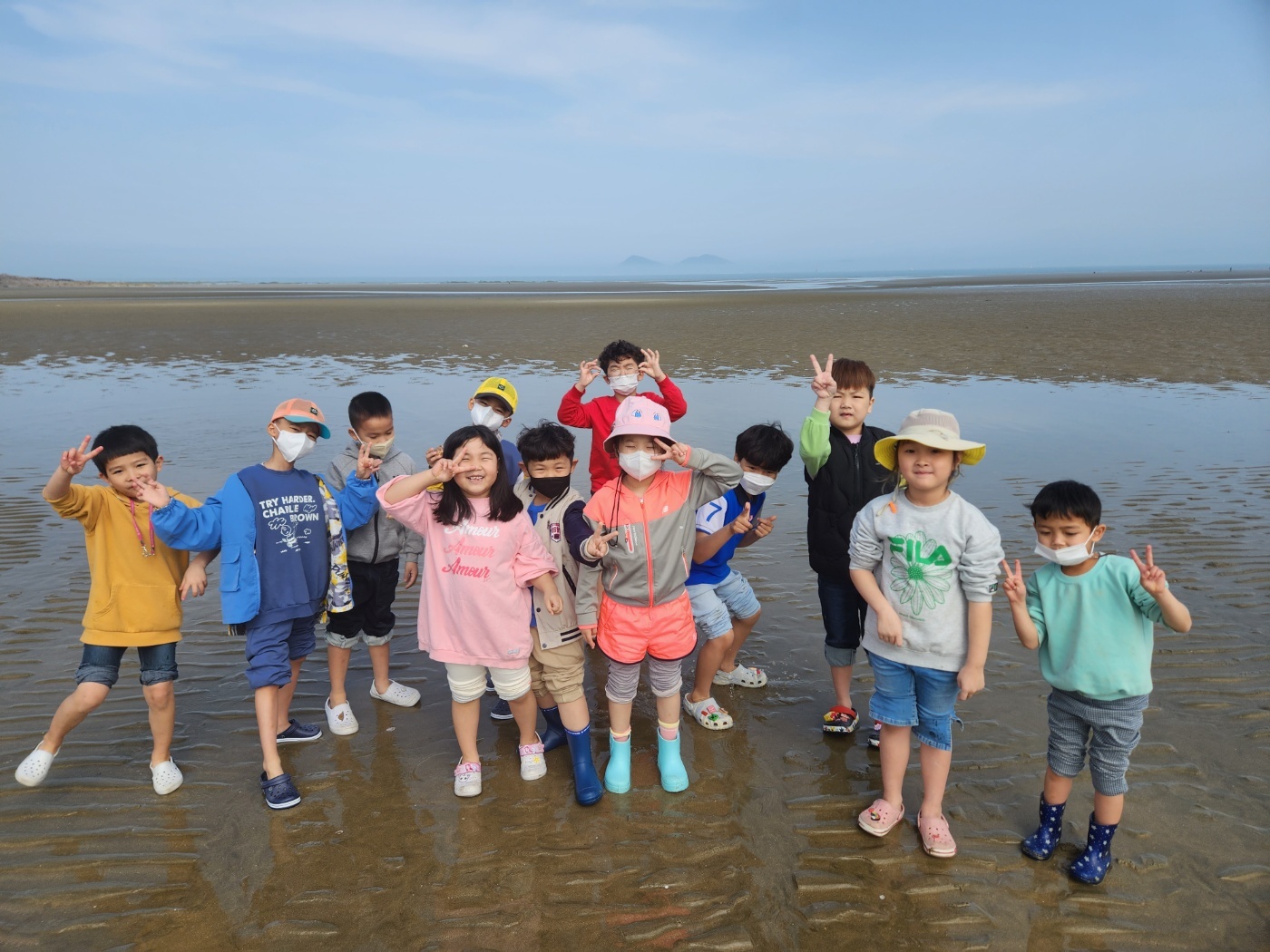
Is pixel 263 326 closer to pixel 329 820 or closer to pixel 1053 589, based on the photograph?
pixel 329 820

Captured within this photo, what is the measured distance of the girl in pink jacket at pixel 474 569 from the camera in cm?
385

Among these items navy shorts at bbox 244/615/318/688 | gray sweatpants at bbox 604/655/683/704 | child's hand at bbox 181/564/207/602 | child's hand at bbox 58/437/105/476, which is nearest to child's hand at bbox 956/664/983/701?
gray sweatpants at bbox 604/655/683/704

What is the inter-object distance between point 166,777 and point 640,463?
10.0 ft

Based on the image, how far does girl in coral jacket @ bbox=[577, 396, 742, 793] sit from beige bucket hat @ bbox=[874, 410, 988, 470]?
0.76m

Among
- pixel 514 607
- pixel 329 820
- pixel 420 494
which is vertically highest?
pixel 420 494

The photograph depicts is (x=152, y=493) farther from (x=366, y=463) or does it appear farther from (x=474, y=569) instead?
(x=474, y=569)

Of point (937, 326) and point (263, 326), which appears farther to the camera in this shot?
point (263, 326)

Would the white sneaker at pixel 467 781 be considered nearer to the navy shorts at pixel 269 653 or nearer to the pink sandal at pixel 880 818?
the navy shorts at pixel 269 653

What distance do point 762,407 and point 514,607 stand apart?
10.4 m

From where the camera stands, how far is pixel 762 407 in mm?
13641

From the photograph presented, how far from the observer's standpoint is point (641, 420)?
3719mm

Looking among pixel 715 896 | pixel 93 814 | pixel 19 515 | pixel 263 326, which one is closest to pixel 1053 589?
pixel 715 896

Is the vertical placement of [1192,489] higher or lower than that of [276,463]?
lower

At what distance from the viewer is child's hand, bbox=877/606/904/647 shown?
344cm
